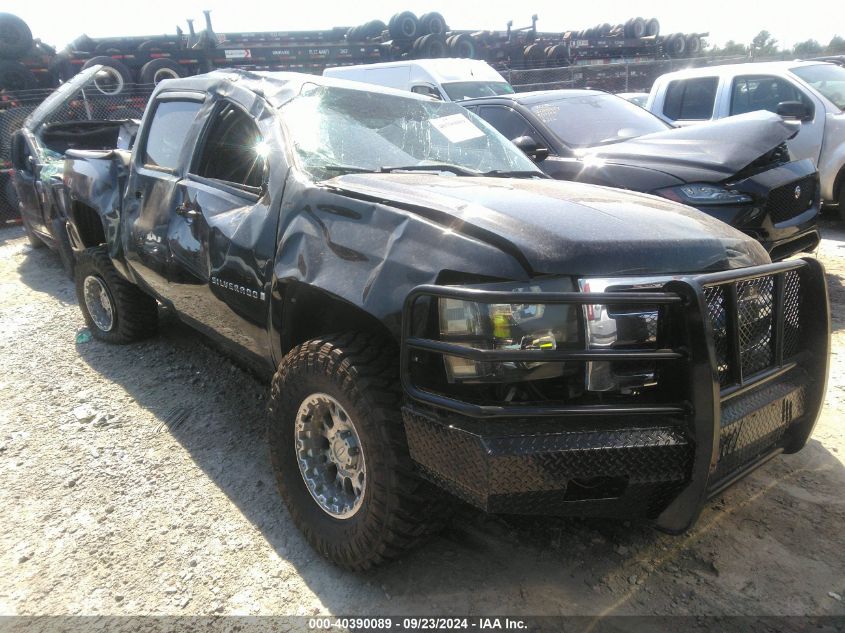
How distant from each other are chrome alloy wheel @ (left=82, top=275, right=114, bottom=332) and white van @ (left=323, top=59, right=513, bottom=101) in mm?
6456

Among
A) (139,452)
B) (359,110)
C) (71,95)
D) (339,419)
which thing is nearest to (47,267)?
(71,95)

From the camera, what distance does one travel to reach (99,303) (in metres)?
4.89

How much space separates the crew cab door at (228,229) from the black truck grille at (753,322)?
169cm

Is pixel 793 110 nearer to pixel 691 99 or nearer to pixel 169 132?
pixel 691 99

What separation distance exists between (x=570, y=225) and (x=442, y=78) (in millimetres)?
8894

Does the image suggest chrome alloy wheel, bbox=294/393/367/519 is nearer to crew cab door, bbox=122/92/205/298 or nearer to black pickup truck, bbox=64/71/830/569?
black pickup truck, bbox=64/71/830/569

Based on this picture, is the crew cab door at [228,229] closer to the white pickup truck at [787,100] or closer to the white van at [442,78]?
the white pickup truck at [787,100]

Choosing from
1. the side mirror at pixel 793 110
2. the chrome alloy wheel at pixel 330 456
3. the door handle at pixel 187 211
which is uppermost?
the door handle at pixel 187 211

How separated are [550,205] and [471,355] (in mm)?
809

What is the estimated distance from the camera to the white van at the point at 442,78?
1017 centimetres

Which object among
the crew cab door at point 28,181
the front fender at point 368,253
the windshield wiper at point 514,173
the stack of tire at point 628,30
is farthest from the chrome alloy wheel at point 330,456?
the stack of tire at point 628,30

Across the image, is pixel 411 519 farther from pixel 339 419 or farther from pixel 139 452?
pixel 139 452

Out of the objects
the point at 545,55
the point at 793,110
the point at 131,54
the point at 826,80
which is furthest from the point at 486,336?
the point at 545,55

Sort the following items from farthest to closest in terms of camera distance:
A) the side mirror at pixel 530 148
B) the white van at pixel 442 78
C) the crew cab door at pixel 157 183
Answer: the white van at pixel 442 78 < the side mirror at pixel 530 148 < the crew cab door at pixel 157 183
